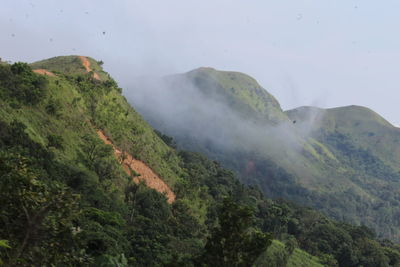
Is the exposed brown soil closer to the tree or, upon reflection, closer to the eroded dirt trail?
the eroded dirt trail

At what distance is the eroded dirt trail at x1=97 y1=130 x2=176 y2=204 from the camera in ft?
254

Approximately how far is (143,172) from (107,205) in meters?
30.5

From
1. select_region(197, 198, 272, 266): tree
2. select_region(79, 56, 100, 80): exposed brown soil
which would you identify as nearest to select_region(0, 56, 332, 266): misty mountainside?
select_region(197, 198, 272, 266): tree

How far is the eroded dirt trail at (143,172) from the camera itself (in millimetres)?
77375

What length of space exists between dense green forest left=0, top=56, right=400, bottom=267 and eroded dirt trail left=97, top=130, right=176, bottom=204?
7.19 feet

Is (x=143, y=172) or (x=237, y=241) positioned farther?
(x=143, y=172)

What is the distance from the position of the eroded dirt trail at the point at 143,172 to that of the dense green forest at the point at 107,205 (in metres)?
2.19

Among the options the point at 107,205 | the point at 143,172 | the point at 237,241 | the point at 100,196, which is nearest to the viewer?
the point at 237,241

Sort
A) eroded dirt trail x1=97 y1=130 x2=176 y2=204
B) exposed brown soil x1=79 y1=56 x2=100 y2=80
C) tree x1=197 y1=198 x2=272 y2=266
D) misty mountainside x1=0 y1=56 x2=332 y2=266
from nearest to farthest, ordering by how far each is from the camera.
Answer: misty mountainside x1=0 y1=56 x2=332 y2=266, tree x1=197 y1=198 x2=272 y2=266, eroded dirt trail x1=97 y1=130 x2=176 y2=204, exposed brown soil x1=79 y1=56 x2=100 y2=80

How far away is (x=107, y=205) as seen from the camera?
51.5 m

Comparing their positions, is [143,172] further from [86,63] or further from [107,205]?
[86,63]

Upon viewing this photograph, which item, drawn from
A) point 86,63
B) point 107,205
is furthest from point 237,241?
point 86,63

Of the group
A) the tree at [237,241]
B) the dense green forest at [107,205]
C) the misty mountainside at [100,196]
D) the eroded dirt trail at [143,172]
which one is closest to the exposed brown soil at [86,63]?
the misty mountainside at [100,196]

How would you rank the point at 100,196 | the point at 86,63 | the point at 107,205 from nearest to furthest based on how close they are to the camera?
the point at 107,205
the point at 100,196
the point at 86,63
